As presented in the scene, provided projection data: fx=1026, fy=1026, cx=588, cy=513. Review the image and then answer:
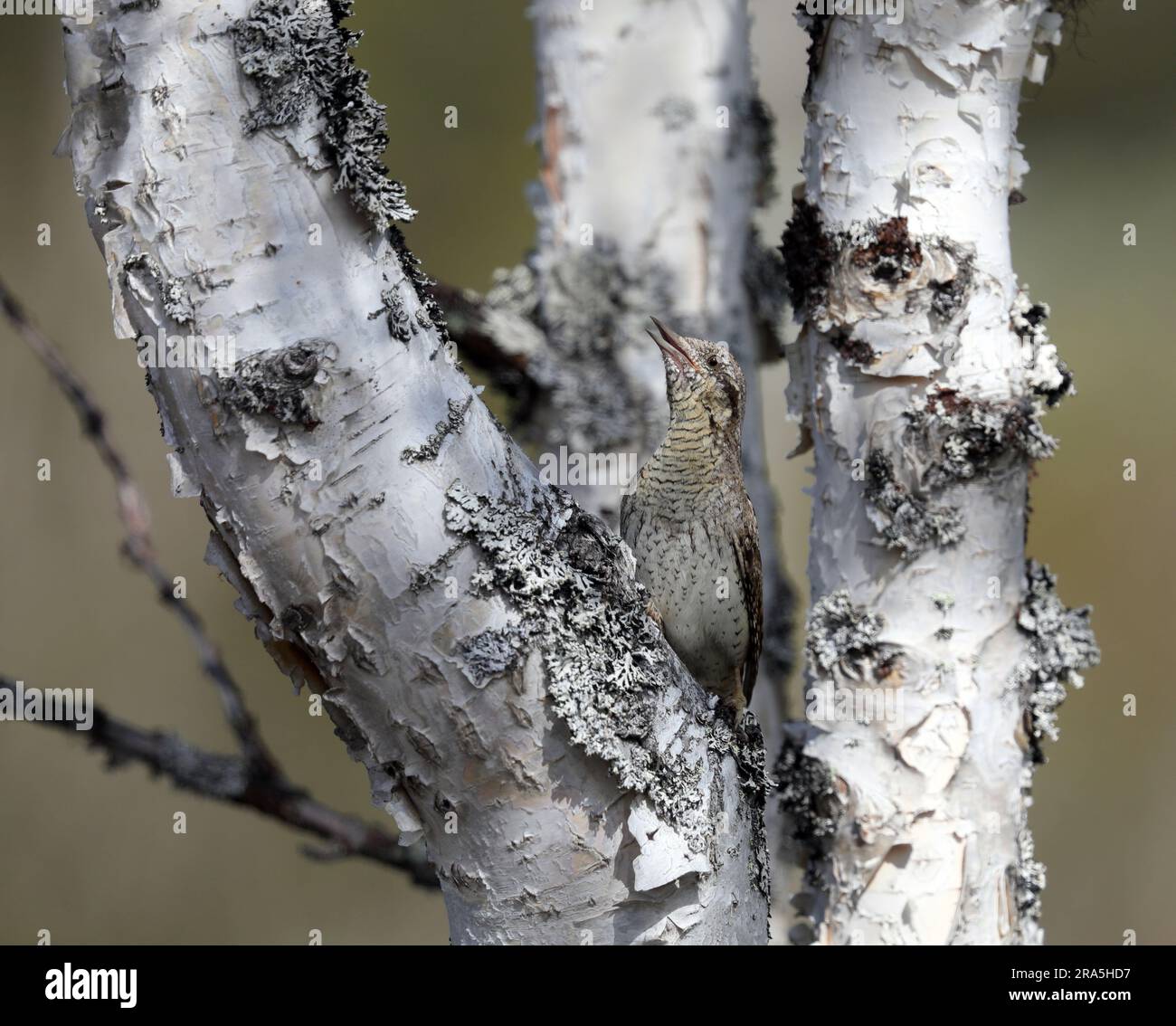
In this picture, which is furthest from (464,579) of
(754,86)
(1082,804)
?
(1082,804)

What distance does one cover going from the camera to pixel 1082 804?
438cm

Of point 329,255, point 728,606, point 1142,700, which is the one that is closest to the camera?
point 329,255

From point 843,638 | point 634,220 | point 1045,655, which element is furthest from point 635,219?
point 1045,655

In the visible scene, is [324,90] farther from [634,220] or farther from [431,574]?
[634,220]

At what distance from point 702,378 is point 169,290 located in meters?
1.17

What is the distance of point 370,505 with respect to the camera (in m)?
0.97

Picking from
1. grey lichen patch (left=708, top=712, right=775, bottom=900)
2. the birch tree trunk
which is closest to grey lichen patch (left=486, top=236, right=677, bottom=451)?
the birch tree trunk

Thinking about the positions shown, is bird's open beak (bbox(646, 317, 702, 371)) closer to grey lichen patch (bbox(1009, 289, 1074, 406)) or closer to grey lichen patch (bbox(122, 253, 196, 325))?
A: grey lichen patch (bbox(1009, 289, 1074, 406))

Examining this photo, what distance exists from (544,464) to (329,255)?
1583mm

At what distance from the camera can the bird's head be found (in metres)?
1.93

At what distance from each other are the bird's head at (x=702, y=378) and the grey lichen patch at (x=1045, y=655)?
2.02 ft

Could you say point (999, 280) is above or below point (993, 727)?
above

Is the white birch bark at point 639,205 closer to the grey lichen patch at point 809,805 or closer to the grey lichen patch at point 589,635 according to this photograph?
the grey lichen patch at point 809,805

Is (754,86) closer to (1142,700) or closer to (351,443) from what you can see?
(351,443)
